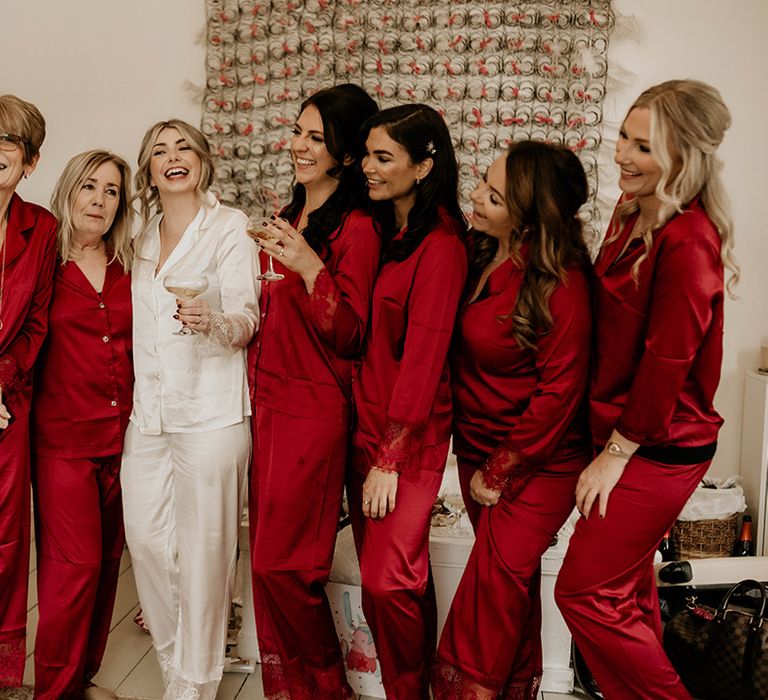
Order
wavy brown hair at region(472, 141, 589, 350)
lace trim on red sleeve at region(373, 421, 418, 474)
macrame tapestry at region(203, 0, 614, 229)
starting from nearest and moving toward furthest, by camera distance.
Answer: wavy brown hair at region(472, 141, 589, 350) → lace trim on red sleeve at region(373, 421, 418, 474) → macrame tapestry at region(203, 0, 614, 229)

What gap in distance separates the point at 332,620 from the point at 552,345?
1045 millimetres

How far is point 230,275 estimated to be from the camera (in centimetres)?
244

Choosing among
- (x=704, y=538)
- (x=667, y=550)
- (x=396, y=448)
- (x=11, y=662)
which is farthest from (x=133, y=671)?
(x=704, y=538)

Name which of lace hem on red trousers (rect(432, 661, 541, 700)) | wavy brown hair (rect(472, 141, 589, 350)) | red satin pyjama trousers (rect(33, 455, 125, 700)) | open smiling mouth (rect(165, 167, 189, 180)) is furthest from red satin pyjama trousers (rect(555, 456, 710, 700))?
open smiling mouth (rect(165, 167, 189, 180))

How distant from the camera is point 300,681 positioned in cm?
245

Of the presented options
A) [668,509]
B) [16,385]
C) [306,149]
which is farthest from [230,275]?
[668,509]

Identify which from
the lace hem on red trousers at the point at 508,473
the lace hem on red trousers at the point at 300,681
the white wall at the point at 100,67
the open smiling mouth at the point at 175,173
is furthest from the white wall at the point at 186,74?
the lace hem on red trousers at the point at 300,681

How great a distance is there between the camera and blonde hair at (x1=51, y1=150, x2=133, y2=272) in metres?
2.50

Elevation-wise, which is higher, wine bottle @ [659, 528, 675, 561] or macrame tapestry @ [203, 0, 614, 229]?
macrame tapestry @ [203, 0, 614, 229]

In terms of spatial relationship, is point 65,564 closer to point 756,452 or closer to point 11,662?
point 11,662

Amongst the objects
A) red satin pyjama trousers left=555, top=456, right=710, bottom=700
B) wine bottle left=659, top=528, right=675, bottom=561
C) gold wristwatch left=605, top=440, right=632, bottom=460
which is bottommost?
wine bottle left=659, top=528, right=675, bottom=561

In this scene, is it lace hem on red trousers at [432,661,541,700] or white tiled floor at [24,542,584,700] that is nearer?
lace hem on red trousers at [432,661,541,700]

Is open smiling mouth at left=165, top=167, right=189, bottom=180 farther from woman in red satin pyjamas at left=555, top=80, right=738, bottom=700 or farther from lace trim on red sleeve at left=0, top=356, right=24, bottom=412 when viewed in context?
woman in red satin pyjamas at left=555, top=80, right=738, bottom=700

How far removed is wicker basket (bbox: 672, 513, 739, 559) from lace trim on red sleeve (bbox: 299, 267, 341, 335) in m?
2.09
